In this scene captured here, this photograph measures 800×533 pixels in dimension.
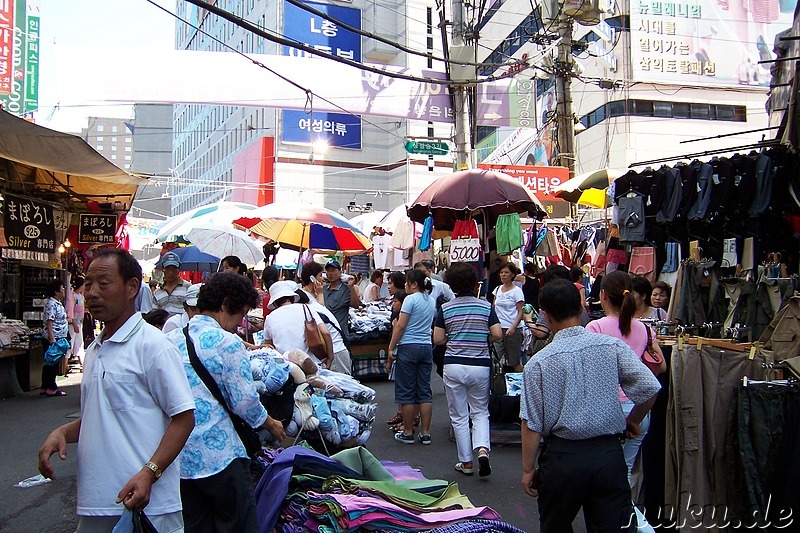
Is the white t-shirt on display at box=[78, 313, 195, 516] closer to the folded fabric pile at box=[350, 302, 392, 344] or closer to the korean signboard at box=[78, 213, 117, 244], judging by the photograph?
the folded fabric pile at box=[350, 302, 392, 344]

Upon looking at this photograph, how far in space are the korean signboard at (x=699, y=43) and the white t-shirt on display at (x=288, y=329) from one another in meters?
21.9

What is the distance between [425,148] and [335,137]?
1050 inches

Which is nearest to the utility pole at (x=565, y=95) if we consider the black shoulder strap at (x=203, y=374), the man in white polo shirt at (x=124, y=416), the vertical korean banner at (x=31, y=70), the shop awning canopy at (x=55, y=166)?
the shop awning canopy at (x=55, y=166)

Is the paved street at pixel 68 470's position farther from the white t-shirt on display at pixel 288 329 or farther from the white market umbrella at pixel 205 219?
the white market umbrella at pixel 205 219

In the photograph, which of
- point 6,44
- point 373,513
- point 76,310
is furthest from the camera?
point 6,44

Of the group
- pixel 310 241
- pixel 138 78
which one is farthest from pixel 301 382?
pixel 138 78

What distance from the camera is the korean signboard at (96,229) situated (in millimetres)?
12719

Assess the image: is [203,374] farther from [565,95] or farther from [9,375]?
[565,95]

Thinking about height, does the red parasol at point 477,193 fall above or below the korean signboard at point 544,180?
below

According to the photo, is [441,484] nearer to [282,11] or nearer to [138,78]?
[138,78]

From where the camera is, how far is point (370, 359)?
12.4m

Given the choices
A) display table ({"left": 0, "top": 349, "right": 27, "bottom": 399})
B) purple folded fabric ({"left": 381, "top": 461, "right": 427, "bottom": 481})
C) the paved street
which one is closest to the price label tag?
the paved street

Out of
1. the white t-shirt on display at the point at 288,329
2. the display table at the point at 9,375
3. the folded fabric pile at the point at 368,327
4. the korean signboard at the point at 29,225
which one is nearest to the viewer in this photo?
the white t-shirt on display at the point at 288,329

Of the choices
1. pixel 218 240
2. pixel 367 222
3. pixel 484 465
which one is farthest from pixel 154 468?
pixel 367 222
